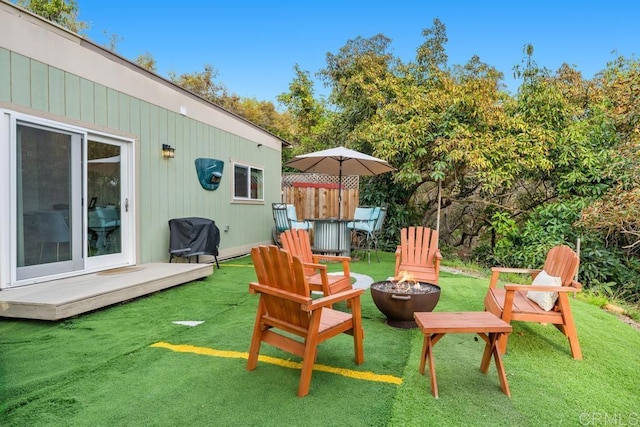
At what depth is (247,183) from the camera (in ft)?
26.0

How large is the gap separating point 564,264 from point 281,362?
2.30 meters

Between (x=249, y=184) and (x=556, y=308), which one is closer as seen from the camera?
(x=556, y=308)

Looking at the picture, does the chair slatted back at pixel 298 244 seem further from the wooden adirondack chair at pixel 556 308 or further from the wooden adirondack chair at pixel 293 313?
the wooden adirondack chair at pixel 556 308

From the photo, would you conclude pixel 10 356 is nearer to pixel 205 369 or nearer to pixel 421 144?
pixel 205 369

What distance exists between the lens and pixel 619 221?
5734mm

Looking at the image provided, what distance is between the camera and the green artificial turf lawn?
73.0 inches

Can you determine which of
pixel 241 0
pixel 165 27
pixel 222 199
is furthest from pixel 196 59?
pixel 222 199

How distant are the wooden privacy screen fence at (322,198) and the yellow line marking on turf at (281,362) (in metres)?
6.79

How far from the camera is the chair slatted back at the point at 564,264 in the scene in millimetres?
2729

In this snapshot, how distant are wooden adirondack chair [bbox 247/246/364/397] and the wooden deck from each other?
6.34ft

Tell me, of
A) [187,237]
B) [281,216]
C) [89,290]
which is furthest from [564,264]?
[281,216]

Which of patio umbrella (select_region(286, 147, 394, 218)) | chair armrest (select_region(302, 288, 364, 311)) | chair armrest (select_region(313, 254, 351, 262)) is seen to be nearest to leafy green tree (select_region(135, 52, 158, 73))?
patio umbrella (select_region(286, 147, 394, 218))

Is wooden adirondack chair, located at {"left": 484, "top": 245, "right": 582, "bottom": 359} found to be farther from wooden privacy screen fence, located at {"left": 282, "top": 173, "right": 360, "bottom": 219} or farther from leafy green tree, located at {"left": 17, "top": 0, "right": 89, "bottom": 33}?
leafy green tree, located at {"left": 17, "top": 0, "right": 89, "bottom": 33}

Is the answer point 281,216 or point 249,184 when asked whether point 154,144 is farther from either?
point 281,216
